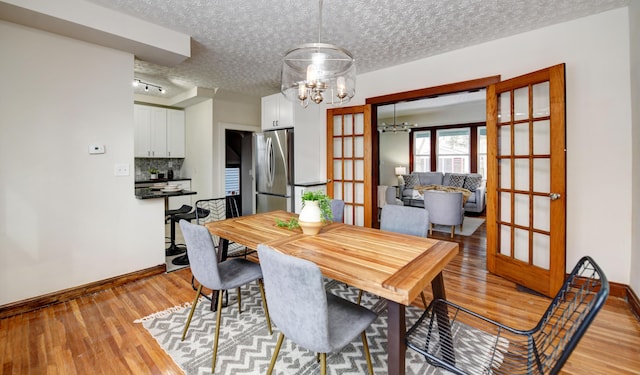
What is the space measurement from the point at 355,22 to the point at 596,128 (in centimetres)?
240

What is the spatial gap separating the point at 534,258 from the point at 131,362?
11.0 ft

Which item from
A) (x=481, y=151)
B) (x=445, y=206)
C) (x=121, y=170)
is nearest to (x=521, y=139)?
(x=445, y=206)

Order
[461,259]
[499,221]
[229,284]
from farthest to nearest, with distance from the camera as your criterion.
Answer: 1. [461,259]
2. [499,221]
3. [229,284]

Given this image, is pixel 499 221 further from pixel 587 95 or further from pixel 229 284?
pixel 229 284

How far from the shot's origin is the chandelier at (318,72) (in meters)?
2.04

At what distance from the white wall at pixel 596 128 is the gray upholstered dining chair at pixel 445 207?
5.79 ft

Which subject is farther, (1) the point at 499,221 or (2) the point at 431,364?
(1) the point at 499,221

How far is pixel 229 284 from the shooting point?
177cm

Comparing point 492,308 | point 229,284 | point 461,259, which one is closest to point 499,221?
point 461,259

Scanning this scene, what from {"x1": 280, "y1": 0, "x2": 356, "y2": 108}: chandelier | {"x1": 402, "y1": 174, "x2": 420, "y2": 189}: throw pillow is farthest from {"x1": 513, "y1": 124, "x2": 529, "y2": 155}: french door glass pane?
{"x1": 402, "y1": 174, "x2": 420, "y2": 189}: throw pillow

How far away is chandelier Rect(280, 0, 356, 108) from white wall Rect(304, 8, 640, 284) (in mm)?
2004

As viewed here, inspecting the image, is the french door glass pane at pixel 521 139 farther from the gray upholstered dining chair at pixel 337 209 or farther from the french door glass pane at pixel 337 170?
Answer: the french door glass pane at pixel 337 170

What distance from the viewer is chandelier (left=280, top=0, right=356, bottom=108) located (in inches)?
80.4

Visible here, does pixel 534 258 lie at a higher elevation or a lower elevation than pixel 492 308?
higher
